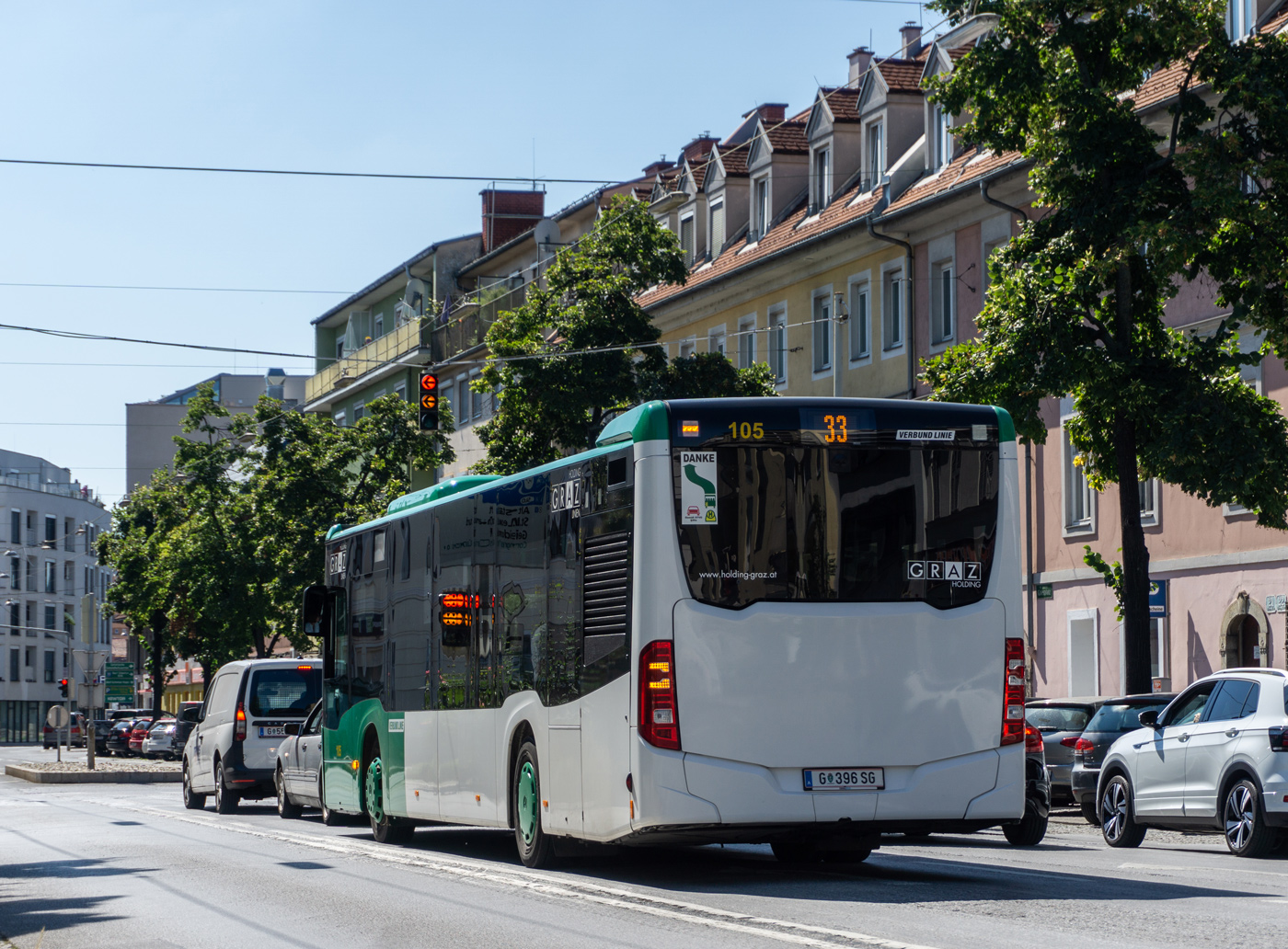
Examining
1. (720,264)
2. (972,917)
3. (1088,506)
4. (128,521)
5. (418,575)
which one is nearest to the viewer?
(972,917)

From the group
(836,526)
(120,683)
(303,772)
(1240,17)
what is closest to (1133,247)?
(1240,17)

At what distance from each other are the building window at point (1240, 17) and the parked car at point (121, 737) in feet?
159

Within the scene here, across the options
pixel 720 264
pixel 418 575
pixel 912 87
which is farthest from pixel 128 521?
pixel 418 575

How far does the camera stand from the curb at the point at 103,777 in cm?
4341

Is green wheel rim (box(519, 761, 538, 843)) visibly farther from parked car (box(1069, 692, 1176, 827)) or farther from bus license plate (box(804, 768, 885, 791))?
parked car (box(1069, 692, 1176, 827))

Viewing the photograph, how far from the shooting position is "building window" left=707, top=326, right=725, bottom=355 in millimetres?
46181

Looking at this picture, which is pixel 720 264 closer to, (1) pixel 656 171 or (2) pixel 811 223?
(2) pixel 811 223

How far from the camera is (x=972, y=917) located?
10742mm

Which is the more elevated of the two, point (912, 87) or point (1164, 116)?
point (912, 87)

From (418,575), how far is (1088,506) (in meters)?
18.6

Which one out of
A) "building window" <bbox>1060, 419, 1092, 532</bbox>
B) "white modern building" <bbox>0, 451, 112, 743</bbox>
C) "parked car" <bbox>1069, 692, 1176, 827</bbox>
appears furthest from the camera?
"white modern building" <bbox>0, 451, 112, 743</bbox>

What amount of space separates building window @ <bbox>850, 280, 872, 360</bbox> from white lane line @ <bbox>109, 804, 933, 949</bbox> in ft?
75.8

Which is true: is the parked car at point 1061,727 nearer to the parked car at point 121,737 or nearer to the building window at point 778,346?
the building window at point 778,346

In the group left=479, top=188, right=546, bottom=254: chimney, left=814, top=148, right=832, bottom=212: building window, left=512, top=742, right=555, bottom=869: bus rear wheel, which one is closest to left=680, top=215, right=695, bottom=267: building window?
left=814, top=148, right=832, bottom=212: building window
